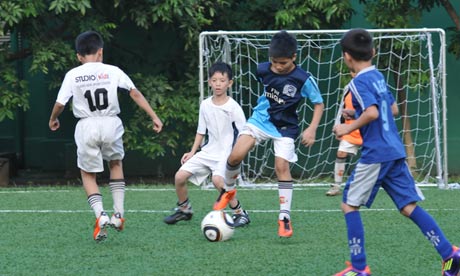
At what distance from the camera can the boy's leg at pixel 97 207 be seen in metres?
6.85

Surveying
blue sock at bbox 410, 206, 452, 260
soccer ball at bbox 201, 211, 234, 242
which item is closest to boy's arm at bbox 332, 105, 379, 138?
blue sock at bbox 410, 206, 452, 260

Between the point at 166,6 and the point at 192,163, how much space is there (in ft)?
12.4

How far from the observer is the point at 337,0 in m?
11.7

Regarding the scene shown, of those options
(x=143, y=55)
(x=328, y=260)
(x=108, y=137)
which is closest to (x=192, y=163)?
(x=108, y=137)

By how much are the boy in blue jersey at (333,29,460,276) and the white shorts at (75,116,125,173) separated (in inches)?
86.6

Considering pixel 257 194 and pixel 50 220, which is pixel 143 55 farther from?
pixel 50 220

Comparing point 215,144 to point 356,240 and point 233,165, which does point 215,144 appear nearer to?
point 233,165

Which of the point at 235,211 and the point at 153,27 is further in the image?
the point at 153,27

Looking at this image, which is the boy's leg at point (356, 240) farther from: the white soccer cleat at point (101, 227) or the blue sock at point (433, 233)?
the white soccer cleat at point (101, 227)

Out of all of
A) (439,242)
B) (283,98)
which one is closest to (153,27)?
(283,98)

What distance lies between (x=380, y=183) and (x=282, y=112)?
1.77m

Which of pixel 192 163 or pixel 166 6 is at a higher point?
pixel 166 6

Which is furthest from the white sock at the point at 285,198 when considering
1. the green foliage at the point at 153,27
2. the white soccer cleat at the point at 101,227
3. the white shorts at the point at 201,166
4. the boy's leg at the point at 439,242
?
the green foliage at the point at 153,27

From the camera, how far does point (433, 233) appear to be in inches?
219
